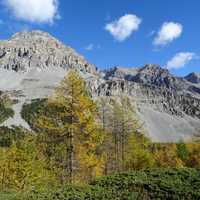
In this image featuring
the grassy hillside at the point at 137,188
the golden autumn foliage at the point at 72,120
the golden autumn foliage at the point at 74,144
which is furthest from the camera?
the golden autumn foliage at the point at 74,144

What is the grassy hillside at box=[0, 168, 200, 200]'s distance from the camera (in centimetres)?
1809

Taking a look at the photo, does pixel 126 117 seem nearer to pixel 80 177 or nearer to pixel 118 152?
pixel 118 152

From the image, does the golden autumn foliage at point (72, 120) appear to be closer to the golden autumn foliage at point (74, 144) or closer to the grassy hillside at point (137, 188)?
the golden autumn foliage at point (74, 144)

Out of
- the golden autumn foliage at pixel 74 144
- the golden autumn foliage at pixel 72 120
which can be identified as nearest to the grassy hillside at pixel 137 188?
the golden autumn foliage at pixel 74 144

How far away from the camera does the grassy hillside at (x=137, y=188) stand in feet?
59.4

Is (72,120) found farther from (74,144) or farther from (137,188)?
(137,188)

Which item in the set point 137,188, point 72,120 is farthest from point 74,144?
point 137,188

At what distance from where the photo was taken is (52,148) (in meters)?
51.5

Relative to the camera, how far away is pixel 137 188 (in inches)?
760

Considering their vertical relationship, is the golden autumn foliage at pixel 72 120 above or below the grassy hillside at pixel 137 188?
above

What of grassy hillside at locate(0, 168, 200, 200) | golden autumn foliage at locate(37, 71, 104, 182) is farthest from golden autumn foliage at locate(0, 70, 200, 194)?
grassy hillside at locate(0, 168, 200, 200)

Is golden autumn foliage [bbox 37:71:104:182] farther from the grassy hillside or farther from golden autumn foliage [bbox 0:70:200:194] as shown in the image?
the grassy hillside

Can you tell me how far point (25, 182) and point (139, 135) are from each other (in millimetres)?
36678

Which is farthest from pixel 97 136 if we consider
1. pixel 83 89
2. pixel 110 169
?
pixel 110 169
